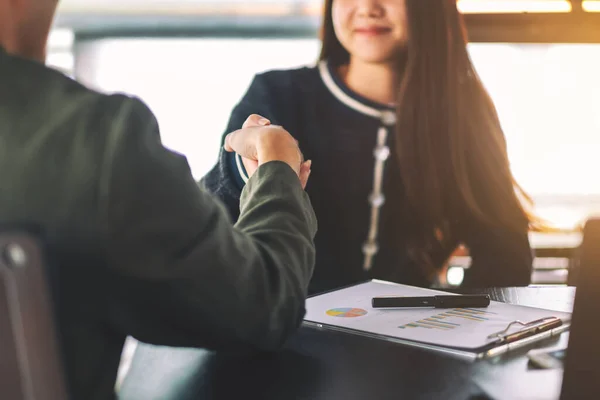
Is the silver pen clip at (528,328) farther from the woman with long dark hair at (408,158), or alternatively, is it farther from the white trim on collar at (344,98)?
the white trim on collar at (344,98)

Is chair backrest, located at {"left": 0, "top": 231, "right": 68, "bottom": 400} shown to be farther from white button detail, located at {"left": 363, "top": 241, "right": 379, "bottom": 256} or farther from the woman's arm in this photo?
white button detail, located at {"left": 363, "top": 241, "right": 379, "bottom": 256}

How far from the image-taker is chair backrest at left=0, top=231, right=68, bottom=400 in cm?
35

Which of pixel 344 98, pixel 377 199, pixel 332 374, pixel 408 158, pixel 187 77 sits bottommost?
pixel 332 374

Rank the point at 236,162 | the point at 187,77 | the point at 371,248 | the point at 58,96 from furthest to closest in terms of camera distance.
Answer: the point at 187,77 → the point at 371,248 → the point at 236,162 → the point at 58,96

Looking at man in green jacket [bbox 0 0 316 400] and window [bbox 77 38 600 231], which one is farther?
window [bbox 77 38 600 231]

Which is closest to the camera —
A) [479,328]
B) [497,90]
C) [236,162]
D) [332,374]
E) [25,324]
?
[25,324]

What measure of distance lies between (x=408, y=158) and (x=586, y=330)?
1.04 meters

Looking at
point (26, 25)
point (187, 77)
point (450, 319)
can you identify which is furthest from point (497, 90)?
point (26, 25)

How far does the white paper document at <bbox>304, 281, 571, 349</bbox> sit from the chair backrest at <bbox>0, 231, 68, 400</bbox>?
1.57 feet

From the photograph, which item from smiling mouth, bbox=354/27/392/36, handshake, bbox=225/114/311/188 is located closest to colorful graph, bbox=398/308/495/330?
handshake, bbox=225/114/311/188

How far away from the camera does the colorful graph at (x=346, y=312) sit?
0.87 m

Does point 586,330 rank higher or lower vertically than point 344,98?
lower

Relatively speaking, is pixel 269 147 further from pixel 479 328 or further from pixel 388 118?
pixel 388 118

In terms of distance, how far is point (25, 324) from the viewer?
1.15 ft
